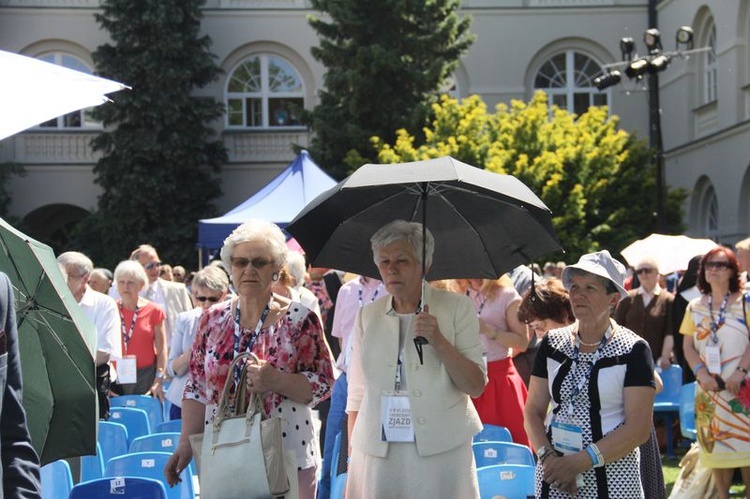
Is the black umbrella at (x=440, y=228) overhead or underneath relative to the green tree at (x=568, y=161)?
underneath

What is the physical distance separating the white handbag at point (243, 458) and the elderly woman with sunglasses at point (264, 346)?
27 cm

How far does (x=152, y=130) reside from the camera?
92.6 ft

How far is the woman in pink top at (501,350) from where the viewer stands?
7184 mm

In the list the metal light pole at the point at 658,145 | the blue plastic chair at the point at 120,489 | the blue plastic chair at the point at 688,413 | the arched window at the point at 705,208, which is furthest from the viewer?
the arched window at the point at 705,208

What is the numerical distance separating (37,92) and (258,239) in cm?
134

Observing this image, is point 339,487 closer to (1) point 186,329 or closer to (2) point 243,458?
(2) point 243,458

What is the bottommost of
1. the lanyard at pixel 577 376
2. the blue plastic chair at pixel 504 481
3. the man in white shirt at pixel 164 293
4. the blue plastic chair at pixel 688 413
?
the blue plastic chair at pixel 688 413

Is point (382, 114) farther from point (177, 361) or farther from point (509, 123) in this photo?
point (177, 361)

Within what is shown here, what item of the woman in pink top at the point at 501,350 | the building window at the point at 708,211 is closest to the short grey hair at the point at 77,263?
the woman in pink top at the point at 501,350

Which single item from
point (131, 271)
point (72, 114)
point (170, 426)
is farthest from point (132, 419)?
point (72, 114)

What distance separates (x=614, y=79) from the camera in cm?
1816

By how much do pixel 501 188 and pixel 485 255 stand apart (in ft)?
2.27

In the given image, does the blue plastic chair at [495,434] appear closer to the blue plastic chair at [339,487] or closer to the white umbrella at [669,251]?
the blue plastic chair at [339,487]

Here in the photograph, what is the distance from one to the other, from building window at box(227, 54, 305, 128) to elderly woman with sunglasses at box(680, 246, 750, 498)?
24.2 meters
